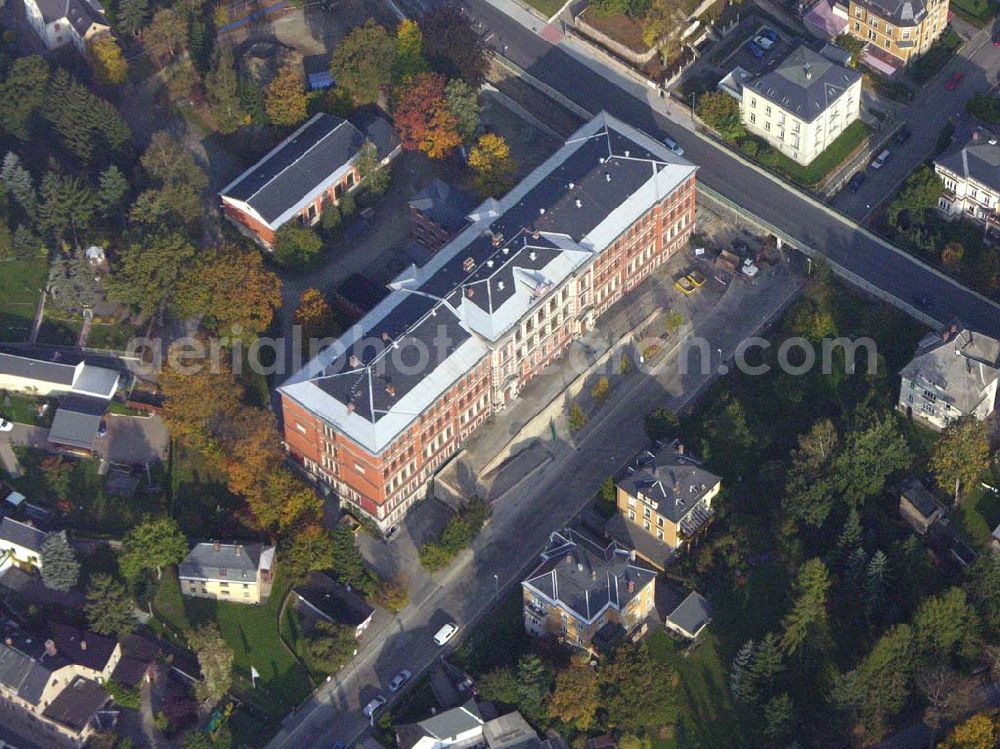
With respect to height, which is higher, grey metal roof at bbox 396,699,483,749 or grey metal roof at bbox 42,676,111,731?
grey metal roof at bbox 396,699,483,749

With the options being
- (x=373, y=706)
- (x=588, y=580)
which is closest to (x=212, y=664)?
(x=373, y=706)

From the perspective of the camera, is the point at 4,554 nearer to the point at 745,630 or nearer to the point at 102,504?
the point at 102,504

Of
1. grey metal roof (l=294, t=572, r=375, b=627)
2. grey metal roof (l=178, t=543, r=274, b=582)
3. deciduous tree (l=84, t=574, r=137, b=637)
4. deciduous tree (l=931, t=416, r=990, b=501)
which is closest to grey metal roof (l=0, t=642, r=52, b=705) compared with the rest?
deciduous tree (l=84, t=574, r=137, b=637)

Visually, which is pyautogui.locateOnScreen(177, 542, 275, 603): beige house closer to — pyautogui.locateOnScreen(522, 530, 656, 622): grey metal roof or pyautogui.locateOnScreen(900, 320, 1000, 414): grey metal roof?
pyautogui.locateOnScreen(522, 530, 656, 622): grey metal roof

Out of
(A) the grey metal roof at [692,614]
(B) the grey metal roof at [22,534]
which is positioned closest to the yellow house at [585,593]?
(A) the grey metal roof at [692,614]

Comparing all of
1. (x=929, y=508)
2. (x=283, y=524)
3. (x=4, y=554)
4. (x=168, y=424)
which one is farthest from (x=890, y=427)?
(x=4, y=554)

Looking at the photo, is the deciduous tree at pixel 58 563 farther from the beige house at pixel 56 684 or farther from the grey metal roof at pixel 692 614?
the grey metal roof at pixel 692 614

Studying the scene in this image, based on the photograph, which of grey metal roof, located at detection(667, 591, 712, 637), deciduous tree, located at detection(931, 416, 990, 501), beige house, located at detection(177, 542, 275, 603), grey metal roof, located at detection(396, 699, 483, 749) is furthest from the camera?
beige house, located at detection(177, 542, 275, 603)

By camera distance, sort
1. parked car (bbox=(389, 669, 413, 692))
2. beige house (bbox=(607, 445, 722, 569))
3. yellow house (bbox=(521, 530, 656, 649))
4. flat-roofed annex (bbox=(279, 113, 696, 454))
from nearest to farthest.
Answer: yellow house (bbox=(521, 530, 656, 649))
parked car (bbox=(389, 669, 413, 692))
beige house (bbox=(607, 445, 722, 569))
flat-roofed annex (bbox=(279, 113, 696, 454))
